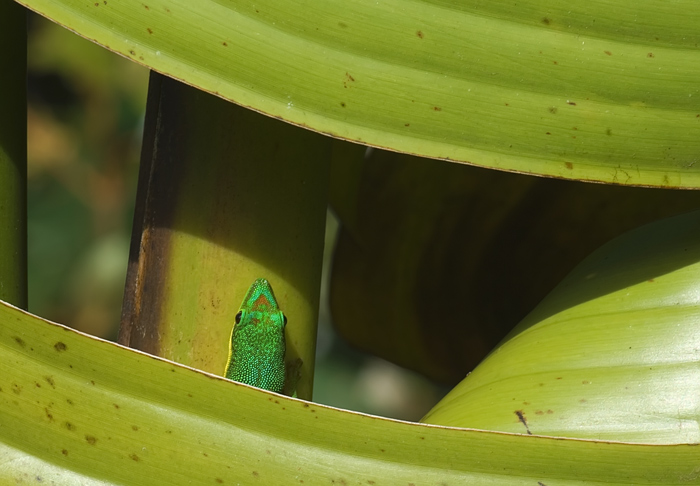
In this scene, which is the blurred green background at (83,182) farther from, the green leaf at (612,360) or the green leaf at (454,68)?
the green leaf at (454,68)

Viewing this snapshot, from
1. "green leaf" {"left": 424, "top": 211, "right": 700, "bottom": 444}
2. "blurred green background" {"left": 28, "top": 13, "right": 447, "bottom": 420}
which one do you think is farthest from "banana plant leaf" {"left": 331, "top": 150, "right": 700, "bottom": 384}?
"blurred green background" {"left": 28, "top": 13, "right": 447, "bottom": 420}

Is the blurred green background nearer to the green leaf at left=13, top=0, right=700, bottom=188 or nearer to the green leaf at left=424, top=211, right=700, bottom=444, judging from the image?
the green leaf at left=424, top=211, right=700, bottom=444

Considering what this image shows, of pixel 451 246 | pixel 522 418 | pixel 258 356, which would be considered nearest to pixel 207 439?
pixel 522 418

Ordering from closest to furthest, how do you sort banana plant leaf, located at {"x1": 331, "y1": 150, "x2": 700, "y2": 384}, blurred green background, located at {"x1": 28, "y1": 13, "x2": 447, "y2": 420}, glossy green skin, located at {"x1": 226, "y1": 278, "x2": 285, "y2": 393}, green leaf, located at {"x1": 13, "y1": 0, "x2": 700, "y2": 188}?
green leaf, located at {"x1": 13, "y1": 0, "x2": 700, "y2": 188} → banana plant leaf, located at {"x1": 331, "y1": 150, "x2": 700, "y2": 384} → glossy green skin, located at {"x1": 226, "y1": 278, "x2": 285, "y2": 393} → blurred green background, located at {"x1": 28, "y1": 13, "x2": 447, "y2": 420}

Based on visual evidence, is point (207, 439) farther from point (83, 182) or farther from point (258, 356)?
point (83, 182)

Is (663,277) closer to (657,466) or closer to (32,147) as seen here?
(657,466)

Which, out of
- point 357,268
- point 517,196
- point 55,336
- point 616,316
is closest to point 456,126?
point 616,316
